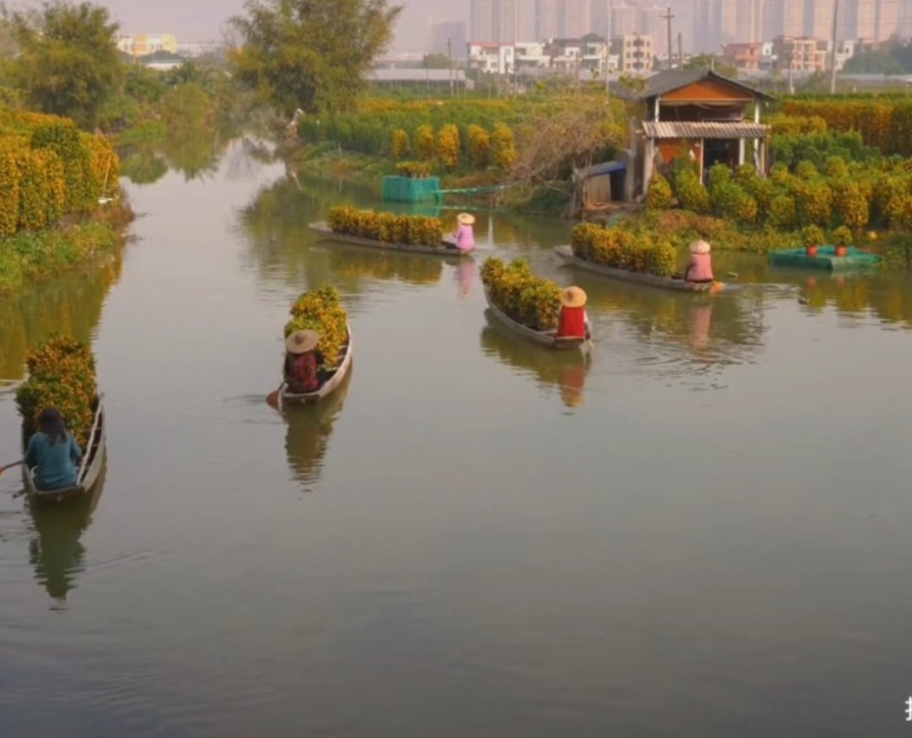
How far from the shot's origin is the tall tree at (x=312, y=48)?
75.9m

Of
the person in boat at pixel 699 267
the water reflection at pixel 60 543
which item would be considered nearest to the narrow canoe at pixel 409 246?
the person in boat at pixel 699 267

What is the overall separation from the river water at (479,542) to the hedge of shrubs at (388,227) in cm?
923

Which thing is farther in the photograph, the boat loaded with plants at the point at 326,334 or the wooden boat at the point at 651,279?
the wooden boat at the point at 651,279

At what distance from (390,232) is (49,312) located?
10.6m

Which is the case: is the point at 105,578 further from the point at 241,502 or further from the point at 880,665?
the point at 880,665

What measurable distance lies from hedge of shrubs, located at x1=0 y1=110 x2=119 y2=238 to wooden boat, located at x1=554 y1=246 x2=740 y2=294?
37.0ft

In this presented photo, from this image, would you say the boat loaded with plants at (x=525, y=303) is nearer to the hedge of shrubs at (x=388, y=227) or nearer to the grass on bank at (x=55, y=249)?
the hedge of shrubs at (x=388, y=227)

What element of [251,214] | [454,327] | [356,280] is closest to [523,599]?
[454,327]

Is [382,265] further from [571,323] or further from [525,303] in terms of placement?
[571,323]

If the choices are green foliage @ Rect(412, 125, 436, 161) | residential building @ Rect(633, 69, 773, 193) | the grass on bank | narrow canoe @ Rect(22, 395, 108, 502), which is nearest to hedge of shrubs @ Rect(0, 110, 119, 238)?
Answer: the grass on bank

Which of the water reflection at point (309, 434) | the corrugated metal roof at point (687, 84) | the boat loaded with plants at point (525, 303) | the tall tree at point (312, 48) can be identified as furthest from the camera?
the tall tree at point (312, 48)

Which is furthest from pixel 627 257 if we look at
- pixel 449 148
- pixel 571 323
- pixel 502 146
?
pixel 449 148

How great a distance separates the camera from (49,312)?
26125mm

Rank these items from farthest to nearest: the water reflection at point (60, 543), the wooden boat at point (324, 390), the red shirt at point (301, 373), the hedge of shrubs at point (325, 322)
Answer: the hedge of shrubs at point (325, 322) < the wooden boat at point (324, 390) < the red shirt at point (301, 373) < the water reflection at point (60, 543)
